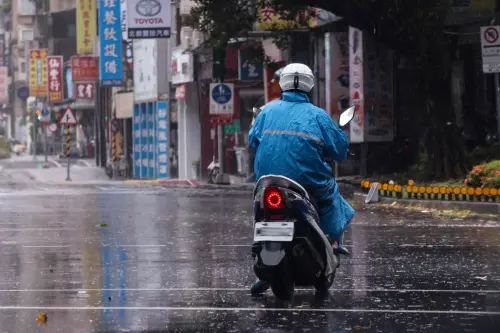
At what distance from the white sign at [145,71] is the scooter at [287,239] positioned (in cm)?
4245

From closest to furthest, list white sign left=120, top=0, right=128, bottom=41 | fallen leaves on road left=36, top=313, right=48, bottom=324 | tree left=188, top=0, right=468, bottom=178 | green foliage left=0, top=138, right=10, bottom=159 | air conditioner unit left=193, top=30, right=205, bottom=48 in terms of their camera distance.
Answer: fallen leaves on road left=36, top=313, right=48, bottom=324, tree left=188, top=0, right=468, bottom=178, air conditioner unit left=193, top=30, right=205, bottom=48, white sign left=120, top=0, right=128, bottom=41, green foliage left=0, top=138, right=10, bottom=159

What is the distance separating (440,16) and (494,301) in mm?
15235

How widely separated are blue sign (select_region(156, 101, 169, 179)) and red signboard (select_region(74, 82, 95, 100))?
21672 mm

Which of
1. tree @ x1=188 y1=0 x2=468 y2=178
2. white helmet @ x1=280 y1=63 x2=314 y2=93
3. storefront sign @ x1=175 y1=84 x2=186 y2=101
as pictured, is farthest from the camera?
storefront sign @ x1=175 y1=84 x2=186 y2=101

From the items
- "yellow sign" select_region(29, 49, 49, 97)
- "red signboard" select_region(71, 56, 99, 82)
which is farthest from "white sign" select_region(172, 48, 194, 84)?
"yellow sign" select_region(29, 49, 49, 97)

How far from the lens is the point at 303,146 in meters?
9.39

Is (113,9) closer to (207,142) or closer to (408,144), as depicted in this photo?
(207,142)

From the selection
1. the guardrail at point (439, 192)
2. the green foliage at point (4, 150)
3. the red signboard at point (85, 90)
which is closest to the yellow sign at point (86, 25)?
the red signboard at point (85, 90)

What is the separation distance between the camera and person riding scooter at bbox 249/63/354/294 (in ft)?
30.7

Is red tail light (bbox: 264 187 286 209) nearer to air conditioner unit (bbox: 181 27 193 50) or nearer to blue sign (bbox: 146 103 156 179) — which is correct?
air conditioner unit (bbox: 181 27 193 50)

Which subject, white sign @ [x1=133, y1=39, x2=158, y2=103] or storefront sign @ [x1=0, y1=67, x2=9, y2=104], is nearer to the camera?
white sign @ [x1=133, y1=39, x2=158, y2=103]

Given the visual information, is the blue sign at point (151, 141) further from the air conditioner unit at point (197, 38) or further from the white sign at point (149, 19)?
the white sign at point (149, 19)

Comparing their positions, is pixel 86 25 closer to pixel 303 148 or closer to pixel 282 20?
pixel 282 20

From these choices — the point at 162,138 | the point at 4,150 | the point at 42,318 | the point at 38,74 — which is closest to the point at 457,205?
the point at 42,318
